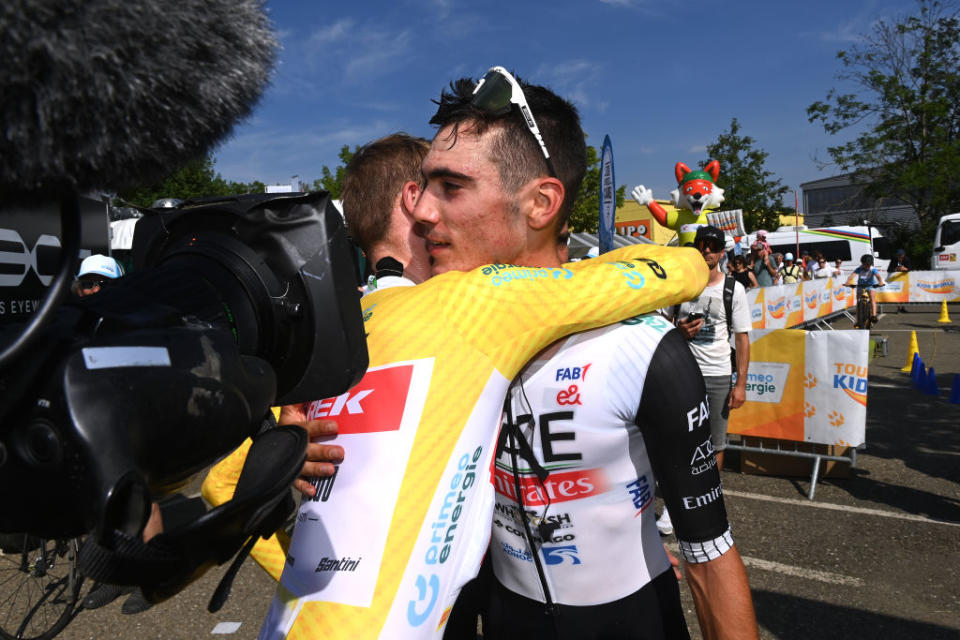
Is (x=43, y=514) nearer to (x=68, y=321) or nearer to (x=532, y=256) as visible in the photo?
(x=68, y=321)

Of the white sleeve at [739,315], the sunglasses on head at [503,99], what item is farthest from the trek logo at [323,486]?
the white sleeve at [739,315]

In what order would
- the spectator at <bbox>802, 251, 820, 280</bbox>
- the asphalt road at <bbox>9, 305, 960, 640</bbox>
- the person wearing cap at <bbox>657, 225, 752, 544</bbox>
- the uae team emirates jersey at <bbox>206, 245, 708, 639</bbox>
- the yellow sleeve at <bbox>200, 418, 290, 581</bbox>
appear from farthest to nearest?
1. the spectator at <bbox>802, 251, 820, 280</bbox>
2. the person wearing cap at <bbox>657, 225, 752, 544</bbox>
3. the asphalt road at <bbox>9, 305, 960, 640</bbox>
4. the yellow sleeve at <bbox>200, 418, 290, 581</bbox>
5. the uae team emirates jersey at <bbox>206, 245, 708, 639</bbox>

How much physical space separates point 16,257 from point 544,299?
645 centimetres

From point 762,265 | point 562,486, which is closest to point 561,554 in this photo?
point 562,486

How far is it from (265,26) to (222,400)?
0.39 meters

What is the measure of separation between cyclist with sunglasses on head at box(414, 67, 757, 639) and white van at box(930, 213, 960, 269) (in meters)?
28.4

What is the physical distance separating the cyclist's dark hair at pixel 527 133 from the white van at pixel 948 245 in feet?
92.8

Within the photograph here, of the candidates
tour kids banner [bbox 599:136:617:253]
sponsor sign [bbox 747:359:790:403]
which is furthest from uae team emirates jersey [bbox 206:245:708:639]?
sponsor sign [bbox 747:359:790:403]

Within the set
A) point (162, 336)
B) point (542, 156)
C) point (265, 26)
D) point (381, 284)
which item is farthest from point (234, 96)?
point (542, 156)

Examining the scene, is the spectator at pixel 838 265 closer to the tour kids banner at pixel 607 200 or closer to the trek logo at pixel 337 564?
the tour kids banner at pixel 607 200

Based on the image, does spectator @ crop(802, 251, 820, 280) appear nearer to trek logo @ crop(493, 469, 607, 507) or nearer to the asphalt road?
the asphalt road

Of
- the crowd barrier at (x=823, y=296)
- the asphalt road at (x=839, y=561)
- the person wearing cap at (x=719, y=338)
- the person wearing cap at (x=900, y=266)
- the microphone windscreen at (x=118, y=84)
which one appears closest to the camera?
the microphone windscreen at (x=118, y=84)

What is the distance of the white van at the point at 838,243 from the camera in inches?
1091

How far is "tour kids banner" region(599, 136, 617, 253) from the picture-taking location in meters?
4.09
